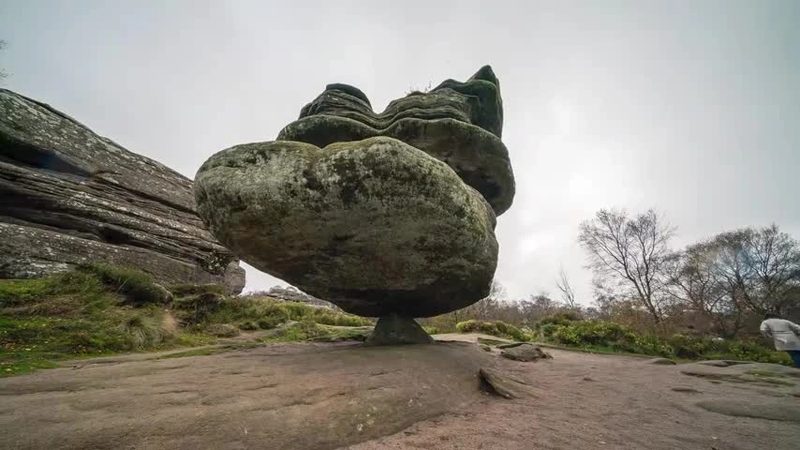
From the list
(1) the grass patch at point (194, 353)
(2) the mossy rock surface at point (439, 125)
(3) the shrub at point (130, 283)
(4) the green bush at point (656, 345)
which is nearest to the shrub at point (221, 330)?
(3) the shrub at point (130, 283)

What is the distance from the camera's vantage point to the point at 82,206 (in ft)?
25.0

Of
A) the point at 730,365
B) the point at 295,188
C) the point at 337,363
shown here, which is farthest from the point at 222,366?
the point at 730,365

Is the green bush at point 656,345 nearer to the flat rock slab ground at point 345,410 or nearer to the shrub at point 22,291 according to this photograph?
the flat rock slab ground at point 345,410

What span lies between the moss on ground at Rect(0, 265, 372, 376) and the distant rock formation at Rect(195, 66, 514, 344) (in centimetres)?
264

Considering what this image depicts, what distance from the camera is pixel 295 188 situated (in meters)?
4.18

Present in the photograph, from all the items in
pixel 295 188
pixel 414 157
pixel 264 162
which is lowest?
pixel 295 188

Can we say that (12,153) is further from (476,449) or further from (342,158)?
(476,449)

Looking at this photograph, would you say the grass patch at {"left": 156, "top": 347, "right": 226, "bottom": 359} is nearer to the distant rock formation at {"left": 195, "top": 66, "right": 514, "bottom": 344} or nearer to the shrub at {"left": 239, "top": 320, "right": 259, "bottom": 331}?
the distant rock formation at {"left": 195, "top": 66, "right": 514, "bottom": 344}

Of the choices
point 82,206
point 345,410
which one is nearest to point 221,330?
point 82,206

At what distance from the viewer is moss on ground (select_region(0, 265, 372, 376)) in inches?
172

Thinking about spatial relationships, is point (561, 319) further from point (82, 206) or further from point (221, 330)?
point (82, 206)

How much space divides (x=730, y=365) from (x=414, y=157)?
947 centimetres

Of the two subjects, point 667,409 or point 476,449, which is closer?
point 476,449

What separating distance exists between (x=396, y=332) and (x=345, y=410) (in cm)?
332
